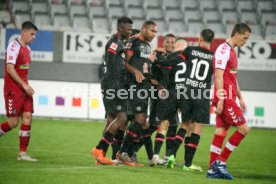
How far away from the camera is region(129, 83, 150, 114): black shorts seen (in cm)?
998

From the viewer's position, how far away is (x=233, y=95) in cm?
897

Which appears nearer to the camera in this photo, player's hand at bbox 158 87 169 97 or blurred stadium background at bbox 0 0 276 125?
player's hand at bbox 158 87 169 97

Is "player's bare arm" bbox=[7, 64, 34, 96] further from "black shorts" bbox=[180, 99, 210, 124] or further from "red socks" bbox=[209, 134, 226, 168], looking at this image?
"red socks" bbox=[209, 134, 226, 168]

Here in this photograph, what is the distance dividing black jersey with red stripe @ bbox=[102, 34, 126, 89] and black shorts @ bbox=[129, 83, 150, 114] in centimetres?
25

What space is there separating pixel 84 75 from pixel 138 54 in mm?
10632

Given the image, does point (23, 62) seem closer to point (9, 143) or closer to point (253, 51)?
point (9, 143)

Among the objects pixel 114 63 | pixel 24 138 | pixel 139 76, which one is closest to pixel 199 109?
pixel 139 76

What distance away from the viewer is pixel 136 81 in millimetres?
10023

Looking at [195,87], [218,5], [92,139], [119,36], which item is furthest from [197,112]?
[218,5]

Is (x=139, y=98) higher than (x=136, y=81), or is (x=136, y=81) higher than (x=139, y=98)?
(x=136, y=81)

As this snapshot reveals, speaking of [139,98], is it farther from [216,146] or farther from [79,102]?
[79,102]

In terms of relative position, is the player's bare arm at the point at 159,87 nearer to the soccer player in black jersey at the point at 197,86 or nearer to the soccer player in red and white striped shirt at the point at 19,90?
the soccer player in black jersey at the point at 197,86

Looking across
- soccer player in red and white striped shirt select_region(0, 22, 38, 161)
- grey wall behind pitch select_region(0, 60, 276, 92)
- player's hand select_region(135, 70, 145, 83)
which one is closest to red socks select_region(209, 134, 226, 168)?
player's hand select_region(135, 70, 145, 83)

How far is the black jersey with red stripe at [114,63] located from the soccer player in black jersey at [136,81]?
181mm
